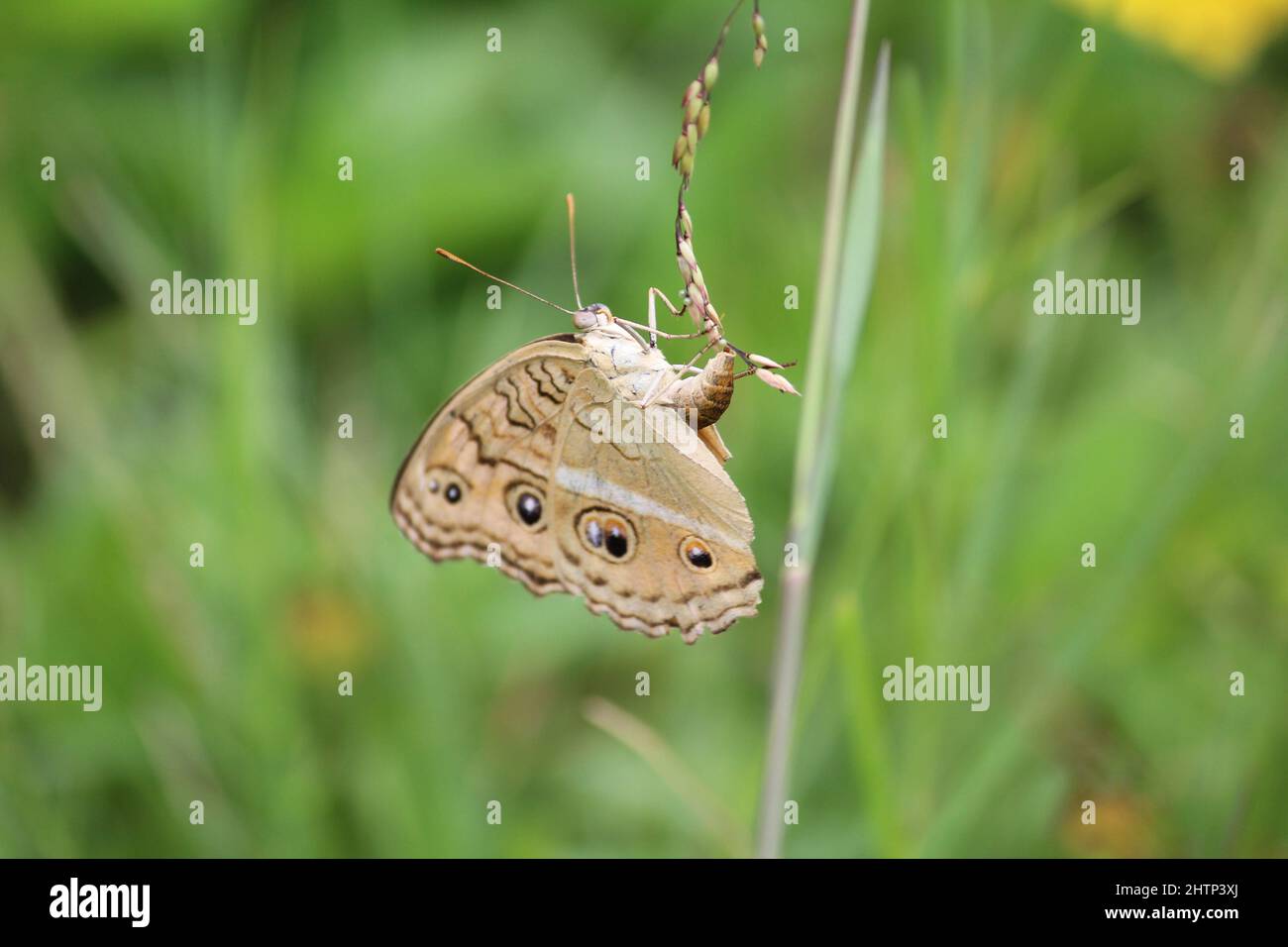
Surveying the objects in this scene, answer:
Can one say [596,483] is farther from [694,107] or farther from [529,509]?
[694,107]

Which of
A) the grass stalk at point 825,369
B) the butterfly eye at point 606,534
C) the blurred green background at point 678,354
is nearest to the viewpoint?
the grass stalk at point 825,369

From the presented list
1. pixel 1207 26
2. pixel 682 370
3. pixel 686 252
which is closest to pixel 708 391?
pixel 682 370

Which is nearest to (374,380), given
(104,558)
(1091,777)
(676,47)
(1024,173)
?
(104,558)

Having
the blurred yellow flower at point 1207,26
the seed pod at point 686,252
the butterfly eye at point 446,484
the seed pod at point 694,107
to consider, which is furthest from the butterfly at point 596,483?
the blurred yellow flower at point 1207,26

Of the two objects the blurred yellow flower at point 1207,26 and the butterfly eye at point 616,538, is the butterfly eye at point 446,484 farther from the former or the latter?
the blurred yellow flower at point 1207,26

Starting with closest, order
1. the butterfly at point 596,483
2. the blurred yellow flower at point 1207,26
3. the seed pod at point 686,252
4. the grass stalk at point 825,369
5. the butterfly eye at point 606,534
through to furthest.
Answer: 1. the seed pod at point 686,252
2. the grass stalk at point 825,369
3. the butterfly at point 596,483
4. the butterfly eye at point 606,534
5. the blurred yellow flower at point 1207,26

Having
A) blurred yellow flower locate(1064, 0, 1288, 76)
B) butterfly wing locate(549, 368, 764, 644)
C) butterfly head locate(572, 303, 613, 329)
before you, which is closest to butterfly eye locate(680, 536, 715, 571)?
butterfly wing locate(549, 368, 764, 644)
